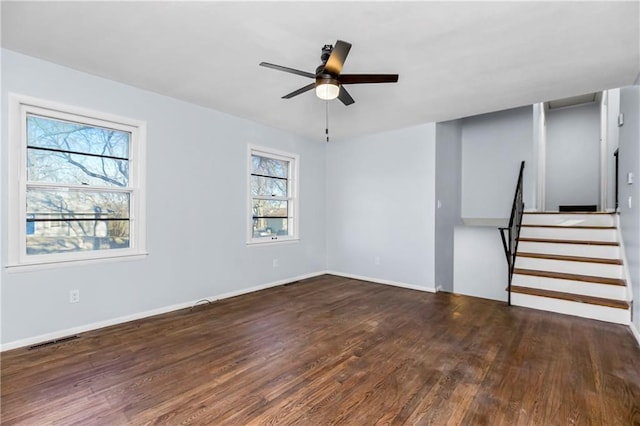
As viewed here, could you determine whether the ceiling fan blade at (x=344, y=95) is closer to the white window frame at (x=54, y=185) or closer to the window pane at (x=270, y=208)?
the white window frame at (x=54, y=185)

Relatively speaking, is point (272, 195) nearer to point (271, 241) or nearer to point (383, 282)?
point (271, 241)

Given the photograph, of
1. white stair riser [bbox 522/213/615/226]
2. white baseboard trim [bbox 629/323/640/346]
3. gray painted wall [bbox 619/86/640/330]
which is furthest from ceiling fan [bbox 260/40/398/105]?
white stair riser [bbox 522/213/615/226]

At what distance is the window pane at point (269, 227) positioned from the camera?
4.92m

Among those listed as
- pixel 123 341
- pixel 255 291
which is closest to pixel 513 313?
pixel 255 291

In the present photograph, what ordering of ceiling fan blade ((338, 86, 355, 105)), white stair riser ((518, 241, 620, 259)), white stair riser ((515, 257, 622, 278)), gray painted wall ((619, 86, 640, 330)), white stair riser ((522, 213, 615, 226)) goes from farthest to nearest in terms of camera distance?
white stair riser ((522, 213, 615, 226)), white stair riser ((518, 241, 620, 259)), white stair riser ((515, 257, 622, 278)), gray painted wall ((619, 86, 640, 330)), ceiling fan blade ((338, 86, 355, 105))

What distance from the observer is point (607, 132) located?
19.8 ft

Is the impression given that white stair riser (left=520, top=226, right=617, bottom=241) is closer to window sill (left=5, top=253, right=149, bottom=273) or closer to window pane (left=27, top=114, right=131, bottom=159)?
window sill (left=5, top=253, right=149, bottom=273)

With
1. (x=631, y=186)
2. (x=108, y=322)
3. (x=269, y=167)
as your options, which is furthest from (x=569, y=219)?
(x=108, y=322)

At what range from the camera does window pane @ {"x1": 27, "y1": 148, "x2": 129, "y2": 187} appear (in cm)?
288

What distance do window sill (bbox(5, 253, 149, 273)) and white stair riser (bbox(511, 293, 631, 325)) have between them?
475 cm

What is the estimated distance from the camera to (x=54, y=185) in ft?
9.61

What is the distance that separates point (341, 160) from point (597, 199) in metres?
5.78

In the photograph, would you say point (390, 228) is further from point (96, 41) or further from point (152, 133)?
point (96, 41)

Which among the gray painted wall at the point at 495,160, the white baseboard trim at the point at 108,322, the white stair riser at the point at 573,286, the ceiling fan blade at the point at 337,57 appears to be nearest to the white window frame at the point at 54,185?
the white baseboard trim at the point at 108,322
